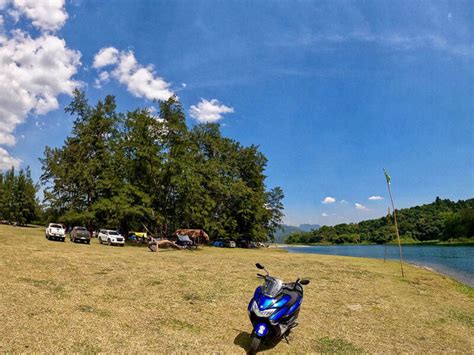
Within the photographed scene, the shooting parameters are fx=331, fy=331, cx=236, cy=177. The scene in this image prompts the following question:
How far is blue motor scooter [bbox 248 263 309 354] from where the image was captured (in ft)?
24.6

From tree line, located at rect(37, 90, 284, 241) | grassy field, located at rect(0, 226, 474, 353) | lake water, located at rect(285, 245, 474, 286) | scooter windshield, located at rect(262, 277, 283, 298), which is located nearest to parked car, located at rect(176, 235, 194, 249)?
tree line, located at rect(37, 90, 284, 241)

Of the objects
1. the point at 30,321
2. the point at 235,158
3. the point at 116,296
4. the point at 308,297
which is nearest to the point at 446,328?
the point at 308,297

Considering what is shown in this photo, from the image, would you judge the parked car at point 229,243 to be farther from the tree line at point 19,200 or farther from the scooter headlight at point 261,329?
the scooter headlight at point 261,329

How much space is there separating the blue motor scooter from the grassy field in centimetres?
80

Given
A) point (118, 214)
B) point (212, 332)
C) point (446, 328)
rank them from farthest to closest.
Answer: point (118, 214)
point (446, 328)
point (212, 332)

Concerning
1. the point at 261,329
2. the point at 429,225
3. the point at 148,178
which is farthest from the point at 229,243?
the point at 429,225

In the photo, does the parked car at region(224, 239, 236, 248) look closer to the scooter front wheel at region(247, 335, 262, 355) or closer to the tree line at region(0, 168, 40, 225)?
the tree line at region(0, 168, 40, 225)

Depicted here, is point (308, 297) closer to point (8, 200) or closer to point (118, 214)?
point (118, 214)

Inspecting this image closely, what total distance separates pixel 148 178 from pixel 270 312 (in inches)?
1823

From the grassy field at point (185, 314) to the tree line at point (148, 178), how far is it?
3121 centimetres

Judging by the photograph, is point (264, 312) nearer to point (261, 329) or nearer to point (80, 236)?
point (261, 329)

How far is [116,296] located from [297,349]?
7.03 metres

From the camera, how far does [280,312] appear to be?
7809mm

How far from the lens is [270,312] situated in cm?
755
